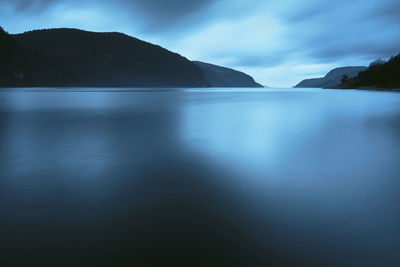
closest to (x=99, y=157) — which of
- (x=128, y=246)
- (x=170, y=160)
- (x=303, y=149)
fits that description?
(x=170, y=160)

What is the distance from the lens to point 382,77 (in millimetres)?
132500

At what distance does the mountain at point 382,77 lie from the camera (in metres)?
121

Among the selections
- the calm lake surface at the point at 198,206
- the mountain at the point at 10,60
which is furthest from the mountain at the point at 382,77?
Result: the mountain at the point at 10,60

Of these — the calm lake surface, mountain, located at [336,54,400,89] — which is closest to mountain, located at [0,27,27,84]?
the calm lake surface

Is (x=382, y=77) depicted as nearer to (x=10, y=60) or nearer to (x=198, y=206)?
(x=198, y=206)

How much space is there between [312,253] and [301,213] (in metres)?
1.28

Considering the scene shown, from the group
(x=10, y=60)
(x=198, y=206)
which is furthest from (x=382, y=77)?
(x=10, y=60)

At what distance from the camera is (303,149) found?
10.9 m

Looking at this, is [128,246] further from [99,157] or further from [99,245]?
[99,157]

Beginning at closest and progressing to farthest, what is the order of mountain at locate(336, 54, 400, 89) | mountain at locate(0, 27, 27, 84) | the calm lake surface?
the calm lake surface, mountain at locate(336, 54, 400, 89), mountain at locate(0, 27, 27, 84)

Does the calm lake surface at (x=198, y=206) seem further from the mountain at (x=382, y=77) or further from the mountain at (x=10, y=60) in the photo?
the mountain at (x=10, y=60)

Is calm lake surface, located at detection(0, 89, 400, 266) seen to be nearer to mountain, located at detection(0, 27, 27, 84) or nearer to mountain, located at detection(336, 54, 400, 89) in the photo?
mountain, located at detection(336, 54, 400, 89)

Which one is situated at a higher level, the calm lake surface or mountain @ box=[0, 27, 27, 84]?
mountain @ box=[0, 27, 27, 84]

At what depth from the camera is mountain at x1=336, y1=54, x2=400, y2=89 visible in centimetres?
12100
